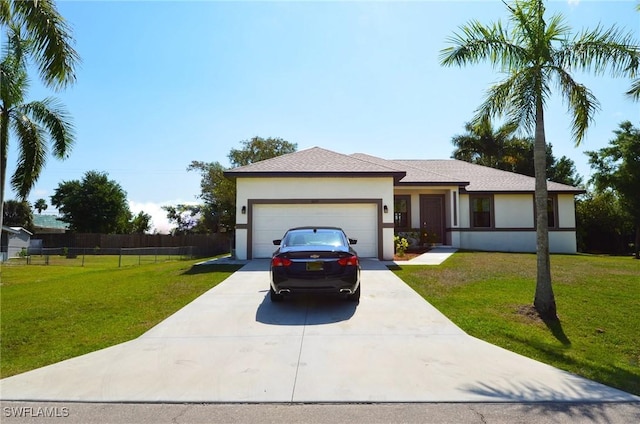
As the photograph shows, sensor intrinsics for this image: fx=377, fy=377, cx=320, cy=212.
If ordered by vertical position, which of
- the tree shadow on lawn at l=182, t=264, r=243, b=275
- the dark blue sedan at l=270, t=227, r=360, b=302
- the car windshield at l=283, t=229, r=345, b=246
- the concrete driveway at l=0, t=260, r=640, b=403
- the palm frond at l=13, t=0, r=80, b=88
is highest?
the palm frond at l=13, t=0, r=80, b=88

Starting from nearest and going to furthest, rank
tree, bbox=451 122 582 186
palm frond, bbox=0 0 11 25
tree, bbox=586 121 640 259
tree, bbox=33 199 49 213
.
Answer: palm frond, bbox=0 0 11 25 → tree, bbox=586 121 640 259 → tree, bbox=451 122 582 186 → tree, bbox=33 199 49 213

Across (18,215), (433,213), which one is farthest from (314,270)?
(18,215)

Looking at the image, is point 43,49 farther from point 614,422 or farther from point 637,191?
point 637,191

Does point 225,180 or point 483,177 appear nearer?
point 483,177

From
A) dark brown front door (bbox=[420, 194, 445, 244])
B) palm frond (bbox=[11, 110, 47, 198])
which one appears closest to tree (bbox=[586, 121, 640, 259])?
dark brown front door (bbox=[420, 194, 445, 244])

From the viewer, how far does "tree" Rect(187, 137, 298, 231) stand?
37094 mm

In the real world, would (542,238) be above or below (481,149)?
below

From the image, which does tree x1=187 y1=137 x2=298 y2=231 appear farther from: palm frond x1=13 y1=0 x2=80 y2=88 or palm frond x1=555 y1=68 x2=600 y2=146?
palm frond x1=555 y1=68 x2=600 y2=146

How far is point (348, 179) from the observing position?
15.0 metres

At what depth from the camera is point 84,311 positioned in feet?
25.9

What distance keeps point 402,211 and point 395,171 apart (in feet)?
20.4

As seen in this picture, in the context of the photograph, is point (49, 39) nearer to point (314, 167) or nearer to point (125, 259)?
point (314, 167)

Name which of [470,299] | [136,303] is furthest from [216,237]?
[470,299]

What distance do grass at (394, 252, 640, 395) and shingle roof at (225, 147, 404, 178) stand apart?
455cm
